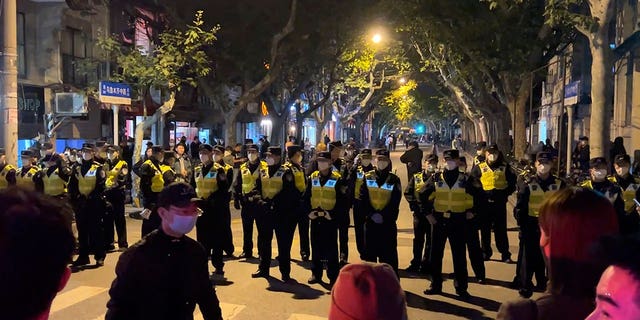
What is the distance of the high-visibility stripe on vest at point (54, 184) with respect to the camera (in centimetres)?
973

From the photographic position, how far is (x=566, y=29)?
2034 cm

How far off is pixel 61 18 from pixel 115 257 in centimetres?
1361

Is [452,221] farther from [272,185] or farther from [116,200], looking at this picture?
[116,200]

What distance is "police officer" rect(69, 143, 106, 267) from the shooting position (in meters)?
9.35

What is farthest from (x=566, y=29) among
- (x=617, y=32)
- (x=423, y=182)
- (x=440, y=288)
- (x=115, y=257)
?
(x=115, y=257)

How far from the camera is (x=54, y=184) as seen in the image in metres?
9.77

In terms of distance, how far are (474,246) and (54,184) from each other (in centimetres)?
668

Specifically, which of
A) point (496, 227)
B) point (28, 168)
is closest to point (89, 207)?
point (28, 168)

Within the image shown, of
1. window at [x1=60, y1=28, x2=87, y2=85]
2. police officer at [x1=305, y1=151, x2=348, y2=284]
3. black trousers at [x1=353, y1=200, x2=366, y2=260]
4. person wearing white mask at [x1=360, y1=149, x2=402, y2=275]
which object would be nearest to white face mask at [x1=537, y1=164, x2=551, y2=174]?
person wearing white mask at [x1=360, y1=149, x2=402, y2=275]

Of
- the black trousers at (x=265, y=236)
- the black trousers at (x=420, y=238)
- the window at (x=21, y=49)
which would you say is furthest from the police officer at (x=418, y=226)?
the window at (x=21, y=49)

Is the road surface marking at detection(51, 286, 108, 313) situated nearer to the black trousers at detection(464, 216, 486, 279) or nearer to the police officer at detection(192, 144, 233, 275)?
the police officer at detection(192, 144, 233, 275)

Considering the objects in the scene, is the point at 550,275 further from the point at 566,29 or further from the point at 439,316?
the point at 566,29

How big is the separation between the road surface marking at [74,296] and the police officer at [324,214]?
2921 mm

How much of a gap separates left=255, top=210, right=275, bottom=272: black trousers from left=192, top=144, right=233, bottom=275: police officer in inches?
25.3
